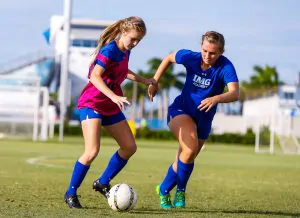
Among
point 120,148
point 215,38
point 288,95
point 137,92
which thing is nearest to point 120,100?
point 120,148

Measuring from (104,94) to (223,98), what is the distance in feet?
4.14

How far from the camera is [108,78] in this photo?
374 inches

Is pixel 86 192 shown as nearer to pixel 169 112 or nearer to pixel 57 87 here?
pixel 169 112

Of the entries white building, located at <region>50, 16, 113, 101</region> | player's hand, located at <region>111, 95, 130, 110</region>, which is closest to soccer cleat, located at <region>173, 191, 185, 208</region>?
player's hand, located at <region>111, 95, 130, 110</region>

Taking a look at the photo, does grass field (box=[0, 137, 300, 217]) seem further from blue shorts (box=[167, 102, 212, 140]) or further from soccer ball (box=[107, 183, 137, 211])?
blue shorts (box=[167, 102, 212, 140])

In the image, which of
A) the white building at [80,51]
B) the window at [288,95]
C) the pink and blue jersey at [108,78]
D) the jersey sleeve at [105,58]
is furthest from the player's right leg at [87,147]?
the window at [288,95]

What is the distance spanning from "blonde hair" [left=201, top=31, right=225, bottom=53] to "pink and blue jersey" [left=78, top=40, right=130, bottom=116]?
0.87 m

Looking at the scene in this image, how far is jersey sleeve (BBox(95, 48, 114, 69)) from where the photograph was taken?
30.7 ft

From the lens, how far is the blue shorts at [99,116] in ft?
31.1

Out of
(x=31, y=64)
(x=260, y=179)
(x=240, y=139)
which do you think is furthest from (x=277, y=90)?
(x=260, y=179)

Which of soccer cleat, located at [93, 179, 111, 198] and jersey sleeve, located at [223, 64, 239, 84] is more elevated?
jersey sleeve, located at [223, 64, 239, 84]

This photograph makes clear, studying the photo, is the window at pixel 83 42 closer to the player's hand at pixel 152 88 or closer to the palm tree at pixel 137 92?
the palm tree at pixel 137 92

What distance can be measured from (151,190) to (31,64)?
6829cm

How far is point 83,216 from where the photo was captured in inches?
336
